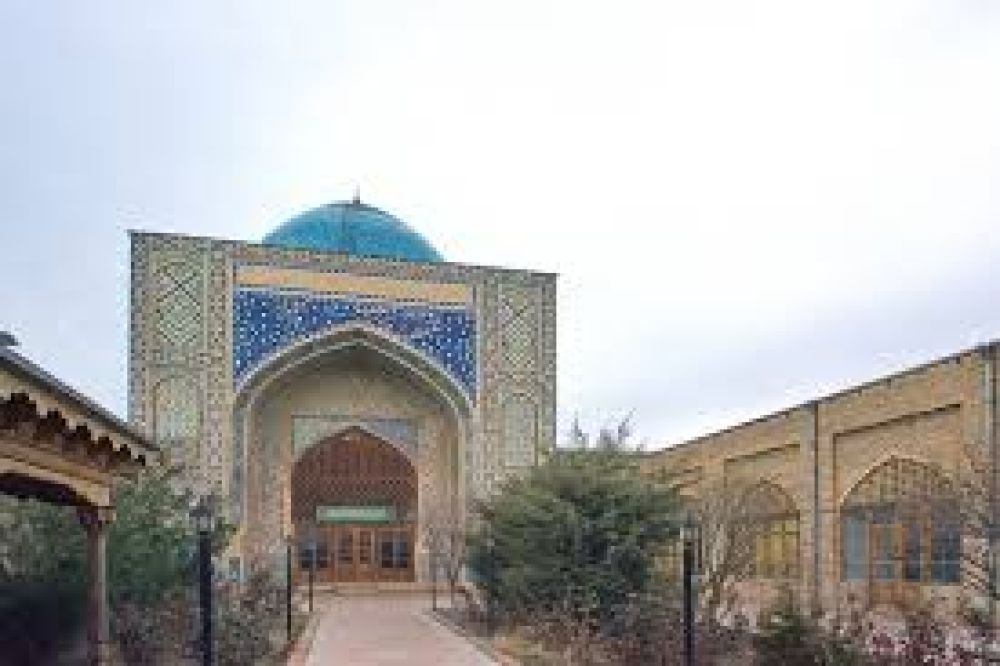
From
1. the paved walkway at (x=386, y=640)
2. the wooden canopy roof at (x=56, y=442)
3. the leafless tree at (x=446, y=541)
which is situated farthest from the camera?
the leafless tree at (x=446, y=541)

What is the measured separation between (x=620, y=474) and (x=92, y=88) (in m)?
7.91

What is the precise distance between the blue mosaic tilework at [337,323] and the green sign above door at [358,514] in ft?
15.6

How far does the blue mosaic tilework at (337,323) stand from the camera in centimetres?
2659

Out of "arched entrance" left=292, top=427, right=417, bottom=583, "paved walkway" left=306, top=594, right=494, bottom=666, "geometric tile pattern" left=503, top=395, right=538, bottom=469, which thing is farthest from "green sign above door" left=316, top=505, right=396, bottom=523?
"paved walkway" left=306, top=594, right=494, bottom=666

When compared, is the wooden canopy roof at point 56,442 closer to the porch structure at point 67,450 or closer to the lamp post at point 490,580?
the porch structure at point 67,450

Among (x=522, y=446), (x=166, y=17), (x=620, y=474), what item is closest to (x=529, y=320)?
(x=522, y=446)

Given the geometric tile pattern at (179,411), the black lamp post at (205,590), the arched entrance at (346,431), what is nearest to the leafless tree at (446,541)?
the arched entrance at (346,431)

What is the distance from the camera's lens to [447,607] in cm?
2312

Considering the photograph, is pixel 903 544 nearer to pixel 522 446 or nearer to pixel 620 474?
pixel 620 474

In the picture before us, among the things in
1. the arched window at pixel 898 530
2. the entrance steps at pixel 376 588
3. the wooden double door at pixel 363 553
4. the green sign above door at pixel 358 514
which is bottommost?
the entrance steps at pixel 376 588

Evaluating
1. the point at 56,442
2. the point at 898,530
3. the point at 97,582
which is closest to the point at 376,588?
the point at 898,530

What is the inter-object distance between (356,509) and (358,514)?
175mm

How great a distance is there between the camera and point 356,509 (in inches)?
1183

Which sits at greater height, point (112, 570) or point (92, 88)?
point (92, 88)
